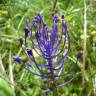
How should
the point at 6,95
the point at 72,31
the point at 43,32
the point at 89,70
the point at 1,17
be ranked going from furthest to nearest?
the point at 1,17
the point at 72,31
the point at 89,70
the point at 43,32
the point at 6,95

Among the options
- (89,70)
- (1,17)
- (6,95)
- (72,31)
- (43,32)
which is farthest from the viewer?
(1,17)

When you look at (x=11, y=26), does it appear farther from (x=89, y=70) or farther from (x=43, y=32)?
(x=43, y=32)

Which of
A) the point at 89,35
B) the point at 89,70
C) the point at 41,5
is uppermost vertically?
the point at 41,5

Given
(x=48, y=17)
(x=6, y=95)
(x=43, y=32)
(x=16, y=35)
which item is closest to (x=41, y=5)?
(x=48, y=17)

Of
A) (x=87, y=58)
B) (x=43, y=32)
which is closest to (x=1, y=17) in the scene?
(x=87, y=58)

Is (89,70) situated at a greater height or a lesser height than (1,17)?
lesser

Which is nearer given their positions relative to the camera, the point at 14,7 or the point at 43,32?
the point at 43,32

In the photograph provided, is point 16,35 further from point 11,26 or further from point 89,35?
point 89,35
